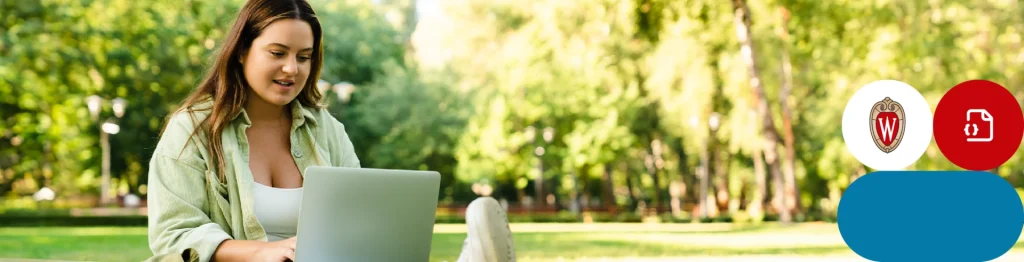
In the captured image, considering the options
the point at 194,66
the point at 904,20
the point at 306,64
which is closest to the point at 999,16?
the point at 904,20

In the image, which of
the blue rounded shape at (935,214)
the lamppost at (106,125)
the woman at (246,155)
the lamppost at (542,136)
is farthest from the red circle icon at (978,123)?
the lamppost at (542,136)

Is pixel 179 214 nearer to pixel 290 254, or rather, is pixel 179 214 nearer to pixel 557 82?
pixel 290 254

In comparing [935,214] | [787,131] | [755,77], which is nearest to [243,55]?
[935,214]

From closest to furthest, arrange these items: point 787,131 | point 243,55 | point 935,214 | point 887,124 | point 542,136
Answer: point 243,55
point 935,214
point 887,124
point 787,131
point 542,136

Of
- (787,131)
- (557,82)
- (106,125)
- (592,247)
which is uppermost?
(557,82)

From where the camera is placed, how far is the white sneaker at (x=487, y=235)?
2.78m

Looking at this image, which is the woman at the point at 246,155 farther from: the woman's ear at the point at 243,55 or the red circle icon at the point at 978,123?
the red circle icon at the point at 978,123

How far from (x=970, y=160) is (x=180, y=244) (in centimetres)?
528

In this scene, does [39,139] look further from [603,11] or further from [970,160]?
[970,160]

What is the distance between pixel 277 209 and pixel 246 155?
154 millimetres

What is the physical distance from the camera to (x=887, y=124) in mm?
7160

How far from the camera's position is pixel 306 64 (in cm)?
268

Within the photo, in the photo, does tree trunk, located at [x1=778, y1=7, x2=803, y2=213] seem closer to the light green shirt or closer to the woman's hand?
the light green shirt

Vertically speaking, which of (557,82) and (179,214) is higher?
(179,214)
